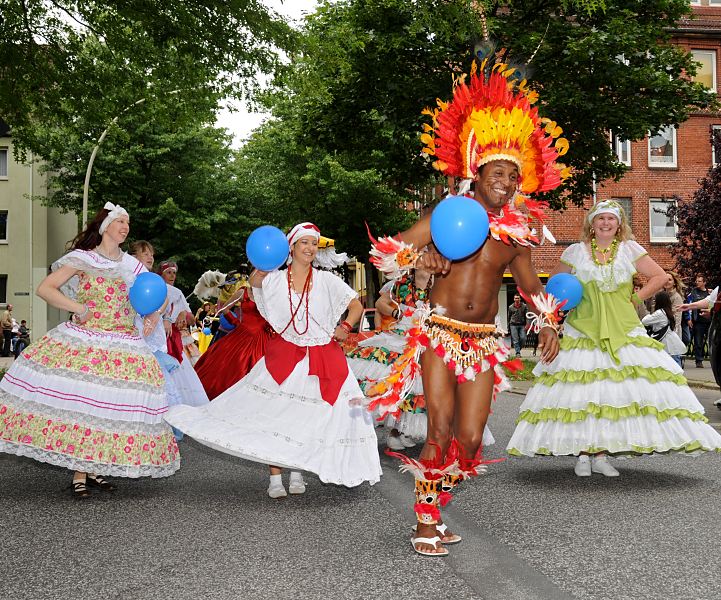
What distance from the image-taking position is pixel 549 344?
526cm

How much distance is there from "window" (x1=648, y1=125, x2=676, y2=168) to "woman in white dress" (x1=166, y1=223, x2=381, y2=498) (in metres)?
35.5

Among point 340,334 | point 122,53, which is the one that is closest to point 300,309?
point 340,334

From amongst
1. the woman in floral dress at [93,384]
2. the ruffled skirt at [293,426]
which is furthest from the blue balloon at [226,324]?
the ruffled skirt at [293,426]

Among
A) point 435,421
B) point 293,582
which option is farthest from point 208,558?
point 435,421

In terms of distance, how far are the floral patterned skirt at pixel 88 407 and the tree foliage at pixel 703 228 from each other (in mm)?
17111

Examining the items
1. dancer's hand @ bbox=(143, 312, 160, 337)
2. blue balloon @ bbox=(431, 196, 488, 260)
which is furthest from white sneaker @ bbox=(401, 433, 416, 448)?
blue balloon @ bbox=(431, 196, 488, 260)

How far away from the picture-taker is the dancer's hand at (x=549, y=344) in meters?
5.25

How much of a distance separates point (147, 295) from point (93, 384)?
0.74 metres

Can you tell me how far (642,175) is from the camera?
39.4m

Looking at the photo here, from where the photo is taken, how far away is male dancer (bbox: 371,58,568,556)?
482 cm

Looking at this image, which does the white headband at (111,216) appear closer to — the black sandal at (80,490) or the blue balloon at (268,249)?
the blue balloon at (268,249)

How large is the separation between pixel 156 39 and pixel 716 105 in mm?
16742

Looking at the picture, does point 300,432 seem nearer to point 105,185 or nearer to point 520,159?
point 520,159

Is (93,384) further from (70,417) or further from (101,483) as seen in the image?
(101,483)
